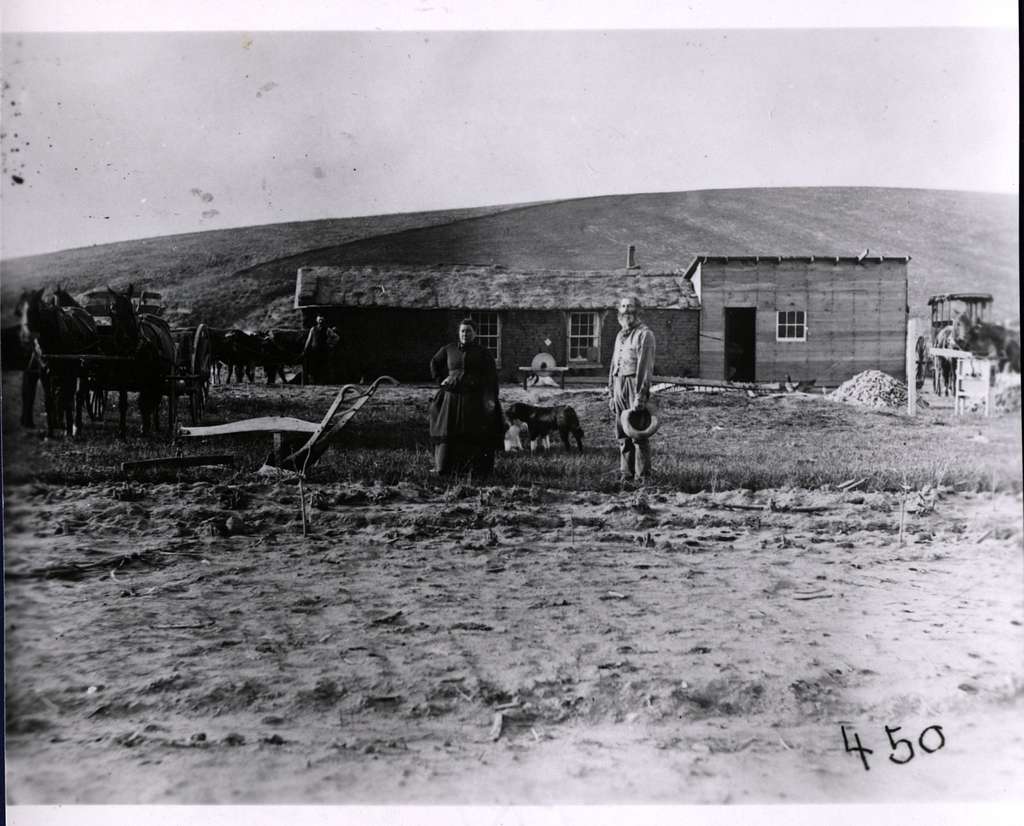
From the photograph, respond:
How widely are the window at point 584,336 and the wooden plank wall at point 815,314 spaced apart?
26.6 inches

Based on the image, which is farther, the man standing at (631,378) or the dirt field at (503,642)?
the man standing at (631,378)

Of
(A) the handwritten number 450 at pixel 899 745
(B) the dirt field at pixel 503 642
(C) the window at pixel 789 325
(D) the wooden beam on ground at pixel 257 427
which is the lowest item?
(A) the handwritten number 450 at pixel 899 745

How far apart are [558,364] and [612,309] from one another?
469mm

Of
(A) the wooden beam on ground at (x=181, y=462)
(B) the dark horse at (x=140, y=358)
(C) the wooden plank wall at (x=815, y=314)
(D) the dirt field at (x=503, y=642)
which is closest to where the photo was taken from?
(D) the dirt field at (x=503, y=642)

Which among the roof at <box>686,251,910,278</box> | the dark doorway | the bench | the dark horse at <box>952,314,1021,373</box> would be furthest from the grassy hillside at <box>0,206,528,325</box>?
the dark horse at <box>952,314,1021,373</box>

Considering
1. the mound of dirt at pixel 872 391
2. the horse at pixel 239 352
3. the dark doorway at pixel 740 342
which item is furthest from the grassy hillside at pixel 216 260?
the mound of dirt at pixel 872 391

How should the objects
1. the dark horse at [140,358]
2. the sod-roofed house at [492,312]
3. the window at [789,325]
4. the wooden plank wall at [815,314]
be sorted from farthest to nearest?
1. the window at [789,325]
2. the wooden plank wall at [815,314]
3. the sod-roofed house at [492,312]
4. the dark horse at [140,358]

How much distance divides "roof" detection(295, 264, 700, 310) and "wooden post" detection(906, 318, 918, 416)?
159 cm

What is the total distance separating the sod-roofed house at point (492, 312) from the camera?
14.9ft

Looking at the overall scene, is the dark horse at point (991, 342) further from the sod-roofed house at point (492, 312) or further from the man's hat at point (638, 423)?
the man's hat at point (638, 423)

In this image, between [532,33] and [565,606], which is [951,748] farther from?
[532,33]

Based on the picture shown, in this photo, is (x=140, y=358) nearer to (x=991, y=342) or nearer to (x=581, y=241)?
(x=581, y=241)

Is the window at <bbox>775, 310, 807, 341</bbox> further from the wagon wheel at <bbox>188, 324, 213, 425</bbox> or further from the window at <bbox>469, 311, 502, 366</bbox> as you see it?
the wagon wheel at <bbox>188, 324, 213, 425</bbox>

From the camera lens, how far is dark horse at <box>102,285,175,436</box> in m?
4.41
